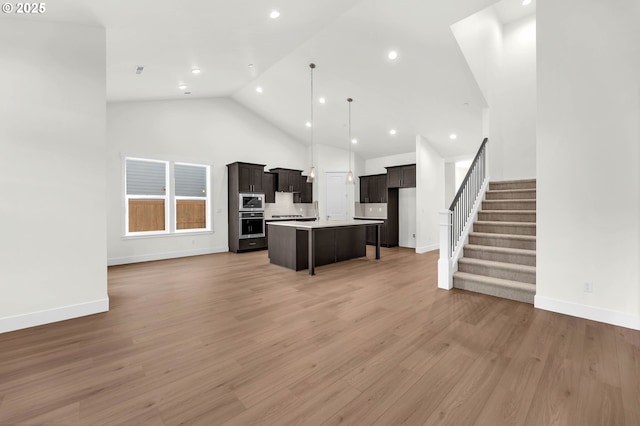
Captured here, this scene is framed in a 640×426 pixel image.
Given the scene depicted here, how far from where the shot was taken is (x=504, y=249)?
4.09m

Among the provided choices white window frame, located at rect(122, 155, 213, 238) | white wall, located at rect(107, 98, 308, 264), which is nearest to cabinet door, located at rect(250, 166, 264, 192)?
white wall, located at rect(107, 98, 308, 264)

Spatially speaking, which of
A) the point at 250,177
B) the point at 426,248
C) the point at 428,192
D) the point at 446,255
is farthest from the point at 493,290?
the point at 250,177

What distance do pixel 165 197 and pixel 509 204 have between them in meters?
7.33

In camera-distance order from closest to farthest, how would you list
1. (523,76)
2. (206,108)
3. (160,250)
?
(523,76), (160,250), (206,108)

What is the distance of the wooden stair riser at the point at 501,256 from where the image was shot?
12.6 feet

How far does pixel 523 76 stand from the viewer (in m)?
6.00

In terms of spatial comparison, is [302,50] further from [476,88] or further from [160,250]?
[160,250]

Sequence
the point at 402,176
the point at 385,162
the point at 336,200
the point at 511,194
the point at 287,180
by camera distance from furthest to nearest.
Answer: the point at 336,200 < the point at 385,162 < the point at 287,180 < the point at 402,176 < the point at 511,194

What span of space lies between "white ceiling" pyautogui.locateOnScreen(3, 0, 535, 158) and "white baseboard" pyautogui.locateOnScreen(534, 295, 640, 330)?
386 cm

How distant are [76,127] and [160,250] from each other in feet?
13.4

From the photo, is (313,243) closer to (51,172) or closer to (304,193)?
(51,172)

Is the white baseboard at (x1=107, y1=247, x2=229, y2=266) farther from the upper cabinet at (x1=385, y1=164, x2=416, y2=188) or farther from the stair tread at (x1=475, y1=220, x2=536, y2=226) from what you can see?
the stair tread at (x1=475, y1=220, x2=536, y2=226)

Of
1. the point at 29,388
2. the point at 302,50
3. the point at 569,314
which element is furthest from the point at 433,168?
the point at 29,388

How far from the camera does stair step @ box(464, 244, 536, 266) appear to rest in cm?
386
